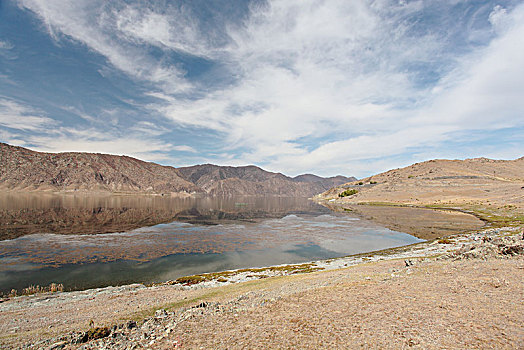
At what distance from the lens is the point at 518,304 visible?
9953 millimetres

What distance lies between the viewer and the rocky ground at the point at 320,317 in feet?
27.6

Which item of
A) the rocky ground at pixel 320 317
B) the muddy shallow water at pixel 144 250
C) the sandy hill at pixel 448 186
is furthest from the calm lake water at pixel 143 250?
the sandy hill at pixel 448 186

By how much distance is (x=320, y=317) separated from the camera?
33.5ft

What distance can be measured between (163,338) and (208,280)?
1457 cm

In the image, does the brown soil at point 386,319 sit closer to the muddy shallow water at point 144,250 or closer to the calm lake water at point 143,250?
the calm lake water at point 143,250

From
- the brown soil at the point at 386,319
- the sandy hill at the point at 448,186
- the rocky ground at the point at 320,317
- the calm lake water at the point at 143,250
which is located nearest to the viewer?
the brown soil at the point at 386,319

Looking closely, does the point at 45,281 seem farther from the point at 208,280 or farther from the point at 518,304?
the point at 518,304

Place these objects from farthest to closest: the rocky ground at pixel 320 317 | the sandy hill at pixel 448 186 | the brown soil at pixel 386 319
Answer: the sandy hill at pixel 448 186 < the rocky ground at pixel 320 317 < the brown soil at pixel 386 319

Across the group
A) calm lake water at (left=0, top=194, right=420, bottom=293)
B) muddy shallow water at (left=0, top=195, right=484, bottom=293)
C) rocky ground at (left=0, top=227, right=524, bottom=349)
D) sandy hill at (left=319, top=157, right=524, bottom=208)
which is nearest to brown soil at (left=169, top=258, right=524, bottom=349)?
rocky ground at (left=0, top=227, right=524, bottom=349)

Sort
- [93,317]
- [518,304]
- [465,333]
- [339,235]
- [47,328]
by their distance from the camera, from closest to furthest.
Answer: [465,333], [518,304], [47,328], [93,317], [339,235]

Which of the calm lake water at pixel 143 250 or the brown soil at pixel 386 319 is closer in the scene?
the brown soil at pixel 386 319

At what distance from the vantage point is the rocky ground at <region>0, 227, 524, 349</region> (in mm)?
8414

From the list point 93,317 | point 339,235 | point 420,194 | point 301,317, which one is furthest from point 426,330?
point 420,194

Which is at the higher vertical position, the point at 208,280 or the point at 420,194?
the point at 420,194
